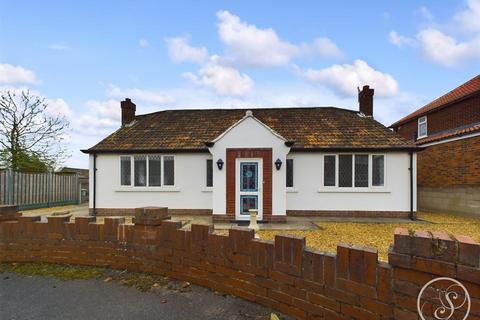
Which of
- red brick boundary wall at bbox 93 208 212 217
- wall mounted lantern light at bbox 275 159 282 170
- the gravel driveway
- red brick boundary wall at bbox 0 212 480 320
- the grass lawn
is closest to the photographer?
red brick boundary wall at bbox 0 212 480 320

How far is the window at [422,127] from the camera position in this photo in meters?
17.9

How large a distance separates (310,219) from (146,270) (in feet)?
25.3

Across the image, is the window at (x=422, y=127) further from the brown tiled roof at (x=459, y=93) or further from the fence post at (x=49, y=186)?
the fence post at (x=49, y=186)

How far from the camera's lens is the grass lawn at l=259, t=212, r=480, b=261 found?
23.4 feet

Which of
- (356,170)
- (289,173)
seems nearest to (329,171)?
(356,170)

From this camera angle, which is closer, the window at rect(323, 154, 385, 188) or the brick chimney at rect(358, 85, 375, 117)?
the window at rect(323, 154, 385, 188)

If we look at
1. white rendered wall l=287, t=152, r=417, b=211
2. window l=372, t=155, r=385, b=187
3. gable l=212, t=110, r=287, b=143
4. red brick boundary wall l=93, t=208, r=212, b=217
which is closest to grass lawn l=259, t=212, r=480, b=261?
white rendered wall l=287, t=152, r=417, b=211

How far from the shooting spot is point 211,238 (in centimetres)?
390

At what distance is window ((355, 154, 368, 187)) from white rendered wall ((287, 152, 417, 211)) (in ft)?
0.97

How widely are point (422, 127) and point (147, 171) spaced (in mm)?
16886

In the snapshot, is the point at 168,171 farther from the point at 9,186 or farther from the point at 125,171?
the point at 9,186

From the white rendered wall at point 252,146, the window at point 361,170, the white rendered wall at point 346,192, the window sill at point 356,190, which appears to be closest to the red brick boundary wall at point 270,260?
the white rendered wall at point 252,146

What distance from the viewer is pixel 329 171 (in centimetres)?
1172

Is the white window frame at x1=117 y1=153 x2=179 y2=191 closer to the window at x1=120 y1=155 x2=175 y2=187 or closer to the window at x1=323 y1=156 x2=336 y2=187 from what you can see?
the window at x1=120 y1=155 x2=175 y2=187
